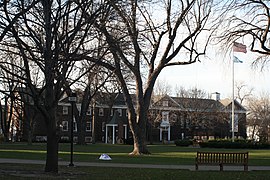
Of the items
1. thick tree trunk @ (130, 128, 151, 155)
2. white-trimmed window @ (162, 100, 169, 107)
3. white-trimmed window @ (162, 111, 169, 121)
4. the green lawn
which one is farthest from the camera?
white-trimmed window @ (162, 111, 169, 121)

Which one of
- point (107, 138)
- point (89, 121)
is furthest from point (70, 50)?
point (89, 121)

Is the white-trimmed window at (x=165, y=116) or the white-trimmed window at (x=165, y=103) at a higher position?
the white-trimmed window at (x=165, y=103)

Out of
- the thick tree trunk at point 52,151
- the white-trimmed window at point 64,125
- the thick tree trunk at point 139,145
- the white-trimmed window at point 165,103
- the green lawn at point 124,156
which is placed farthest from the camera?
the white-trimmed window at point 165,103

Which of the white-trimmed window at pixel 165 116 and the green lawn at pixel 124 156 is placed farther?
the white-trimmed window at pixel 165 116

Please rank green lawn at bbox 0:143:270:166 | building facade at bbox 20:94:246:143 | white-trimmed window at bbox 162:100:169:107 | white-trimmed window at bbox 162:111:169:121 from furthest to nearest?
1. white-trimmed window at bbox 162:111:169:121
2. white-trimmed window at bbox 162:100:169:107
3. building facade at bbox 20:94:246:143
4. green lawn at bbox 0:143:270:166

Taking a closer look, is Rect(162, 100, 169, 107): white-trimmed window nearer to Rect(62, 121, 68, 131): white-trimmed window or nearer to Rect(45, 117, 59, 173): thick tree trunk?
Rect(62, 121, 68, 131): white-trimmed window

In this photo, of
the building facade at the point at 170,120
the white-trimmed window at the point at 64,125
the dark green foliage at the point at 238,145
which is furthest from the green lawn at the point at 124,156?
the building facade at the point at 170,120

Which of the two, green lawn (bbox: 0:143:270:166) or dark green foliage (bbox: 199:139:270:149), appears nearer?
green lawn (bbox: 0:143:270:166)

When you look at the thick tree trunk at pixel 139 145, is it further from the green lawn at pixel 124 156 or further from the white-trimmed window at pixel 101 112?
the white-trimmed window at pixel 101 112

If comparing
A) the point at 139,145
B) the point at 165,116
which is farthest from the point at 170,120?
the point at 139,145

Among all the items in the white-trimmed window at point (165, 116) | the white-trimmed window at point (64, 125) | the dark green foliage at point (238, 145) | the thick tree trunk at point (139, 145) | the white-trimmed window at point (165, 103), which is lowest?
the dark green foliage at point (238, 145)

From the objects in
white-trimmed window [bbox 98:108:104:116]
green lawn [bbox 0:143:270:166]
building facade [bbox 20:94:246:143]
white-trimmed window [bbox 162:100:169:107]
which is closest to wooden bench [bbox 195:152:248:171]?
green lawn [bbox 0:143:270:166]

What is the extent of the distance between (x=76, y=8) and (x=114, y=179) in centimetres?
629

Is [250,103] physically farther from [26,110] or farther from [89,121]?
[26,110]
